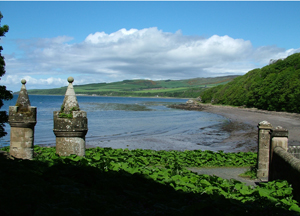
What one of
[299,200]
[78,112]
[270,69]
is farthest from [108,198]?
[270,69]

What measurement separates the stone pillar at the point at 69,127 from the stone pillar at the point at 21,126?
2.58 meters

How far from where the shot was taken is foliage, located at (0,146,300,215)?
3.38m

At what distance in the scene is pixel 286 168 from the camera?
25.5 ft

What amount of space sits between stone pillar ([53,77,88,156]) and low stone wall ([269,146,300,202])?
19.6 feet

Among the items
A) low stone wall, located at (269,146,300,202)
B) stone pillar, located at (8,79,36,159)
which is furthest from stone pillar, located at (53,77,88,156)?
low stone wall, located at (269,146,300,202)

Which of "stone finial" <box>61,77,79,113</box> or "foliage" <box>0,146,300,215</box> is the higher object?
"stone finial" <box>61,77,79,113</box>

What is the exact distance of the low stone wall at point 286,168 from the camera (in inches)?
266

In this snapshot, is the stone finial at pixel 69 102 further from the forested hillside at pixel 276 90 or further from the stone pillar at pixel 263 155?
the forested hillside at pixel 276 90

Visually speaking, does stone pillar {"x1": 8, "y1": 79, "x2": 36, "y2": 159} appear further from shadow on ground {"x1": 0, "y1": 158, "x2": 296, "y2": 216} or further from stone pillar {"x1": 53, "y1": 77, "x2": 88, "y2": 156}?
shadow on ground {"x1": 0, "y1": 158, "x2": 296, "y2": 216}

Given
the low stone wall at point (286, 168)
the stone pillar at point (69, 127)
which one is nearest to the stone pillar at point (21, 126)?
the stone pillar at point (69, 127)

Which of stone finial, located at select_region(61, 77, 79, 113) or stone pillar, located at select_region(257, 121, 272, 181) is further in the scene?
stone pillar, located at select_region(257, 121, 272, 181)

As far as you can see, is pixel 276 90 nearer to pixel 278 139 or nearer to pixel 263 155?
pixel 263 155

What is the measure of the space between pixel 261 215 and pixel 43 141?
25791 millimetres

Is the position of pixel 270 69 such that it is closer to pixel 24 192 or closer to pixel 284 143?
pixel 284 143
